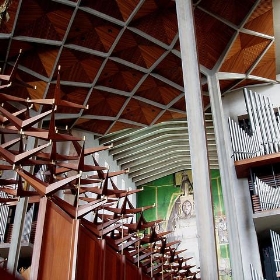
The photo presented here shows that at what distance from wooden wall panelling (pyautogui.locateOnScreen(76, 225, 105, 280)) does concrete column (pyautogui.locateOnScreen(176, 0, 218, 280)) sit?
1.41m

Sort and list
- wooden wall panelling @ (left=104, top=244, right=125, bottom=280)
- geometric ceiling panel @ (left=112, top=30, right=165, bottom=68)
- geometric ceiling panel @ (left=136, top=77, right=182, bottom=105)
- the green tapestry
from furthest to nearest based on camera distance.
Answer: the green tapestry, geometric ceiling panel @ (left=136, top=77, right=182, bottom=105), geometric ceiling panel @ (left=112, top=30, right=165, bottom=68), wooden wall panelling @ (left=104, top=244, right=125, bottom=280)

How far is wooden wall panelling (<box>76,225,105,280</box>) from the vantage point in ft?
16.2

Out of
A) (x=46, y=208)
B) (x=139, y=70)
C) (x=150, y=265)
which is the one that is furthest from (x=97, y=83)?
(x=46, y=208)

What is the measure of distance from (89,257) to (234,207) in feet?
23.3

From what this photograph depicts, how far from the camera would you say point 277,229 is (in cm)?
1193

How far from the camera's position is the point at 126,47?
13.3 m

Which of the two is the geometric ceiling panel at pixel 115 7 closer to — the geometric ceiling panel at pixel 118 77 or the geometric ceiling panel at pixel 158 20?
the geometric ceiling panel at pixel 158 20

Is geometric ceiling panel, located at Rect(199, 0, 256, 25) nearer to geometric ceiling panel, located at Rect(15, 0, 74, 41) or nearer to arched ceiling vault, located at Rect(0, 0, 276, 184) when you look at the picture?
arched ceiling vault, located at Rect(0, 0, 276, 184)

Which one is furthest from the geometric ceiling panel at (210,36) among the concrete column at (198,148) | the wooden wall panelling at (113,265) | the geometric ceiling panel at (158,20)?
the wooden wall panelling at (113,265)

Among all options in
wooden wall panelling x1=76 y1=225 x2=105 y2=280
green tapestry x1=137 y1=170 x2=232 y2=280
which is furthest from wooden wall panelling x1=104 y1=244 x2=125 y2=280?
green tapestry x1=137 y1=170 x2=232 y2=280

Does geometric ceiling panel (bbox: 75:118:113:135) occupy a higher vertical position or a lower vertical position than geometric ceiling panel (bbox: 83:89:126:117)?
lower

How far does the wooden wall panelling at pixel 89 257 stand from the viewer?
4931mm

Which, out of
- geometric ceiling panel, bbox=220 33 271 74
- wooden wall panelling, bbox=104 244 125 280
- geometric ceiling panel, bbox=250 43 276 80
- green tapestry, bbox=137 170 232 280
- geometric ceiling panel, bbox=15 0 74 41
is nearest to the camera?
wooden wall panelling, bbox=104 244 125 280

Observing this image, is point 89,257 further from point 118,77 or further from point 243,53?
point 118,77
